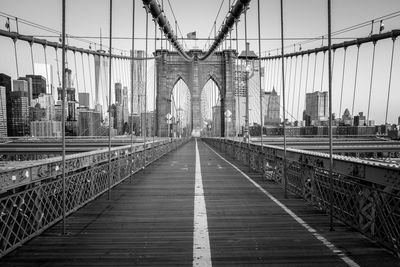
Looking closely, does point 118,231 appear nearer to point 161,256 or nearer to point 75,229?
point 75,229

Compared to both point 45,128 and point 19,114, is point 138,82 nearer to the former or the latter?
point 19,114

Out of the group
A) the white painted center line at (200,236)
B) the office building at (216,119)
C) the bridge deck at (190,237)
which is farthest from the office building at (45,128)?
the white painted center line at (200,236)

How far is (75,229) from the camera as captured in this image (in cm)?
658

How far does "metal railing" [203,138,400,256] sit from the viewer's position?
17.4ft

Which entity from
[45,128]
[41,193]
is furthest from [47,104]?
[41,193]

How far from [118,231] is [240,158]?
1629 cm

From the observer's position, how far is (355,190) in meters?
6.34

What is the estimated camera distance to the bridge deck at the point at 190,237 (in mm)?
5031

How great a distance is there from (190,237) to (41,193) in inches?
101

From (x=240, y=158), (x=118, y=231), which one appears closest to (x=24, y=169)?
(x=118, y=231)

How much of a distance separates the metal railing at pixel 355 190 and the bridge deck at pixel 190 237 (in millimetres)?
235

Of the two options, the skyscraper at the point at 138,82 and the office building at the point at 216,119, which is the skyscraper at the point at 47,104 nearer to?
the skyscraper at the point at 138,82

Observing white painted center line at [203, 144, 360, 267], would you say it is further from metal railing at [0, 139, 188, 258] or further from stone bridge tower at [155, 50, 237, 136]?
stone bridge tower at [155, 50, 237, 136]

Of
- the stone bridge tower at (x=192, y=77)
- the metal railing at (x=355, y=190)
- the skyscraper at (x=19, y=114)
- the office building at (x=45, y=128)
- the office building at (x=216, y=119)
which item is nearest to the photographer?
the metal railing at (x=355, y=190)
